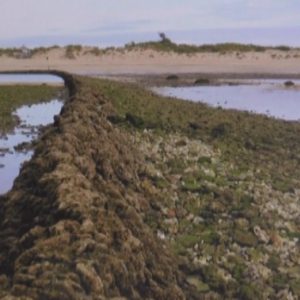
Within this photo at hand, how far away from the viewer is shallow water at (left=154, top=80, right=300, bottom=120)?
36.1m

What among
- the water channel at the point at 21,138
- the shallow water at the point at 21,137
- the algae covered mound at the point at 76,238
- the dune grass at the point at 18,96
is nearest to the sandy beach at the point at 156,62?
the dune grass at the point at 18,96

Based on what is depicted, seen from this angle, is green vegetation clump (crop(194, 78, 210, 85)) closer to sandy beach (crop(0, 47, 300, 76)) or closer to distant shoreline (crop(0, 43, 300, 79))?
distant shoreline (crop(0, 43, 300, 79))

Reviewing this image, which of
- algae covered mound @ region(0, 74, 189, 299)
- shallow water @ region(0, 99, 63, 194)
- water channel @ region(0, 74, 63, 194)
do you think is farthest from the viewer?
water channel @ region(0, 74, 63, 194)

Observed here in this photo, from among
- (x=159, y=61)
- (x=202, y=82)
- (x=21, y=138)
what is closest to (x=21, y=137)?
(x=21, y=138)

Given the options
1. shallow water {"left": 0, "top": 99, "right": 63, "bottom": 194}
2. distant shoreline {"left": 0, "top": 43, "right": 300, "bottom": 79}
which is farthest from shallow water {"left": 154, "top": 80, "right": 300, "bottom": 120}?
distant shoreline {"left": 0, "top": 43, "right": 300, "bottom": 79}

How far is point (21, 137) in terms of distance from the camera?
85.0 feet

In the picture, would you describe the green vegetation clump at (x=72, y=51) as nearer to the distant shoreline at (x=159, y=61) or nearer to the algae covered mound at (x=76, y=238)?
the distant shoreline at (x=159, y=61)

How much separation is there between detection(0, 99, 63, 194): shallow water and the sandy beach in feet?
94.9

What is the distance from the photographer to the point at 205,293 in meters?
10.3

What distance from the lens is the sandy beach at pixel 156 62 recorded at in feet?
221

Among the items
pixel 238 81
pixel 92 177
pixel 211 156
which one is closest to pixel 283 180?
pixel 211 156

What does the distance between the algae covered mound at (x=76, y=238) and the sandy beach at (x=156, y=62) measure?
5357 centimetres

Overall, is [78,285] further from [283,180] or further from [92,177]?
[283,180]

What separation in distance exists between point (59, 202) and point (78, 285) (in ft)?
7.52
